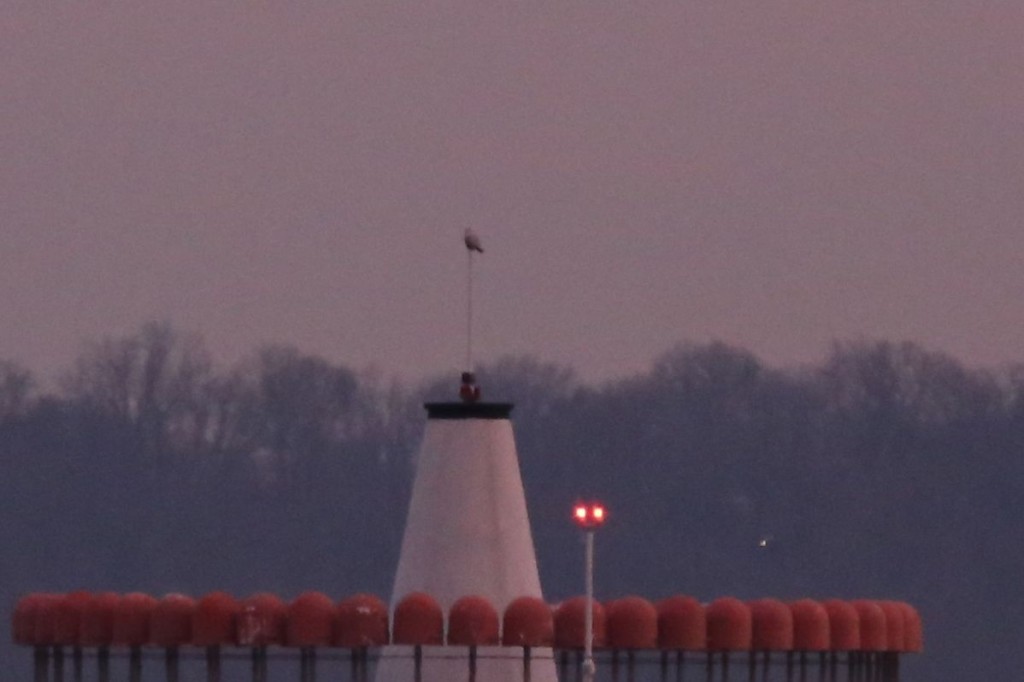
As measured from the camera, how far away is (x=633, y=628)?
3759 centimetres

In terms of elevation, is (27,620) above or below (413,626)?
below

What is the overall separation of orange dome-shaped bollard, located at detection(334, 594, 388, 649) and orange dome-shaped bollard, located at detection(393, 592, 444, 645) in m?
0.71

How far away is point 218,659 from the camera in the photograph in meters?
38.1

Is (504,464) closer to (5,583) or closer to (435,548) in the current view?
(435,548)

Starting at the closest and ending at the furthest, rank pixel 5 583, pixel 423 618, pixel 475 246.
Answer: pixel 423 618
pixel 475 246
pixel 5 583

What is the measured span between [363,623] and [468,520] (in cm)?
192

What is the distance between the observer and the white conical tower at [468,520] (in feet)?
122

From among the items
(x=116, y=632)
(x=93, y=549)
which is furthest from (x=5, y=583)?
(x=116, y=632)

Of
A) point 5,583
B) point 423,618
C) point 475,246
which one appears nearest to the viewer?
point 423,618

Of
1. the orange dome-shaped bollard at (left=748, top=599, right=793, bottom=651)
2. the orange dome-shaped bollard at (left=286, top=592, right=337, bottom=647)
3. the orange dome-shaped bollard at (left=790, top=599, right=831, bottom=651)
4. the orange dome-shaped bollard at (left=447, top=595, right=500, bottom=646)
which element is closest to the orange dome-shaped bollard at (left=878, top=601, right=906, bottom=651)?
the orange dome-shaped bollard at (left=790, top=599, right=831, bottom=651)

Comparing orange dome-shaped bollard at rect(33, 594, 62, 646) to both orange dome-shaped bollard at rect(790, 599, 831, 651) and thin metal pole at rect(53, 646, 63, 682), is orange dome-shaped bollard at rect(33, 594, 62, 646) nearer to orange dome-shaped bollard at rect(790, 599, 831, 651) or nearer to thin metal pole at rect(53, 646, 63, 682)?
thin metal pole at rect(53, 646, 63, 682)

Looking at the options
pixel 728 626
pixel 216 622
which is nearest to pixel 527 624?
pixel 728 626

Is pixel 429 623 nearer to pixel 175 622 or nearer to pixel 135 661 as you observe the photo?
pixel 175 622

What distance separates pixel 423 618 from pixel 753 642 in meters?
4.91
